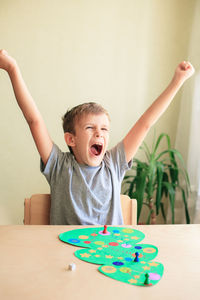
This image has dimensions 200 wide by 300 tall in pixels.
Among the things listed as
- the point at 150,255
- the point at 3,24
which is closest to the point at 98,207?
the point at 150,255

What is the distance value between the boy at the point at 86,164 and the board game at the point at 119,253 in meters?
0.23

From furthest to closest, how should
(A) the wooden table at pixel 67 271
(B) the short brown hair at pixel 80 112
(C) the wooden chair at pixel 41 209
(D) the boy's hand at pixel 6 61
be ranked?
(B) the short brown hair at pixel 80 112, (C) the wooden chair at pixel 41 209, (D) the boy's hand at pixel 6 61, (A) the wooden table at pixel 67 271

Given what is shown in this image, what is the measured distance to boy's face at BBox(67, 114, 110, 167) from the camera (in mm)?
1372

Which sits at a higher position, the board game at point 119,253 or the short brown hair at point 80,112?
the short brown hair at point 80,112

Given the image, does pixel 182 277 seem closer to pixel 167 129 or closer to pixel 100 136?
pixel 100 136

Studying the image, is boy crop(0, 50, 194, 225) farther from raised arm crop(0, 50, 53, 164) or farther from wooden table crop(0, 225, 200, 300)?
wooden table crop(0, 225, 200, 300)

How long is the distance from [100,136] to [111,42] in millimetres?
1498

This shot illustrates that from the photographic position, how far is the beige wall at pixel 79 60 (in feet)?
8.47

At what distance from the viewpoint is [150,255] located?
936 mm

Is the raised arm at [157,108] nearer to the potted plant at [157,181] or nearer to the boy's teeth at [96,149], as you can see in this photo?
the boy's teeth at [96,149]

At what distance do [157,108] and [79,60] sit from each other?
140 cm

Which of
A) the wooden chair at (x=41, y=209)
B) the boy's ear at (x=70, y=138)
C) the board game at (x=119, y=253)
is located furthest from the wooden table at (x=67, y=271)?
the boy's ear at (x=70, y=138)

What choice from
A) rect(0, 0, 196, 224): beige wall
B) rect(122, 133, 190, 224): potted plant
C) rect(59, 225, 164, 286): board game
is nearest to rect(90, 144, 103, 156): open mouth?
rect(59, 225, 164, 286): board game

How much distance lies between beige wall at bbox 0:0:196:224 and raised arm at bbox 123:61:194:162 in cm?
126
